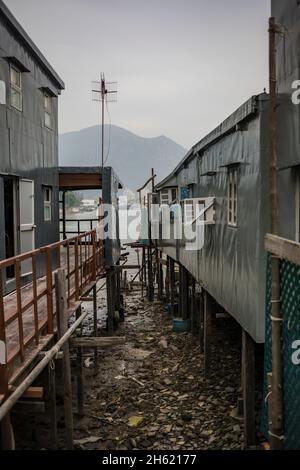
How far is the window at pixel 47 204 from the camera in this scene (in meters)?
13.5

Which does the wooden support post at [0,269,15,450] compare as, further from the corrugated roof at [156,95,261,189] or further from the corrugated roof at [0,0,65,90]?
the corrugated roof at [0,0,65,90]

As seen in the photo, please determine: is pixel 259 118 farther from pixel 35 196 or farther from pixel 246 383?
pixel 35 196

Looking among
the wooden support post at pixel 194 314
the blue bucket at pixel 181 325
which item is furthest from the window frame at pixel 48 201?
the blue bucket at pixel 181 325

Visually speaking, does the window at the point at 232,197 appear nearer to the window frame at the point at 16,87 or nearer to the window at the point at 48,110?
the window frame at the point at 16,87

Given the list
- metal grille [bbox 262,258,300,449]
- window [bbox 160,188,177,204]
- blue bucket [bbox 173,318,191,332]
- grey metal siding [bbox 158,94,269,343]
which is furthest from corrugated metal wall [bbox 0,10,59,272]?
window [bbox 160,188,177,204]

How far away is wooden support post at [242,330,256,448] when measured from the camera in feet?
26.8

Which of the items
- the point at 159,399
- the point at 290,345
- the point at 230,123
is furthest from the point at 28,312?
the point at 230,123

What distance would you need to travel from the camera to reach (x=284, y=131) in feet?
21.3

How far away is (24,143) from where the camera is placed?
431 inches

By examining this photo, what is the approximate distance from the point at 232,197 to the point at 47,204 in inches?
266

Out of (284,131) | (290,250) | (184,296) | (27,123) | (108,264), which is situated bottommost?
(184,296)

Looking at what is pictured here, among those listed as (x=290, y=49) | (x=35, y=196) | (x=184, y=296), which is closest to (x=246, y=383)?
(x=290, y=49)

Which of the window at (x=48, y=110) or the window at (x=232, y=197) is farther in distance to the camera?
the window at (x=48, y=110)
